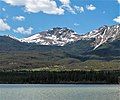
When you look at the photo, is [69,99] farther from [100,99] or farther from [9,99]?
[9,99]

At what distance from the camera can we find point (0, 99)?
87.9 meters

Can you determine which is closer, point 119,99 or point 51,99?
point 119,99

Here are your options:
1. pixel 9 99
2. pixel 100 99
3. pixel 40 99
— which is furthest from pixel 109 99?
pixel 9 99

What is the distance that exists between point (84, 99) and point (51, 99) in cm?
767

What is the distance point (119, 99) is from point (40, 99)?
18734 mm

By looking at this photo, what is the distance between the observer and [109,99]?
84.9 m

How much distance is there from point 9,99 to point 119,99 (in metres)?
24.8

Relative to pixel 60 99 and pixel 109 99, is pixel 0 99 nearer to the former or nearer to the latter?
pixel 60 99

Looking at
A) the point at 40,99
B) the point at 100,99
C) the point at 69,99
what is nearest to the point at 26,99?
the point at 40,99

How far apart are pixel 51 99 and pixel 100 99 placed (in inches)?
448

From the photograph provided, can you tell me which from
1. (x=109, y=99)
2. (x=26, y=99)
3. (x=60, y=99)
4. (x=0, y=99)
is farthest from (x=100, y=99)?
(x=0, y=99)

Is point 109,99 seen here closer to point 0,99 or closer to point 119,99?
point 119,99

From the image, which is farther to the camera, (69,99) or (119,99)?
(69,99)

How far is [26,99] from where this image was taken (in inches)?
3484
